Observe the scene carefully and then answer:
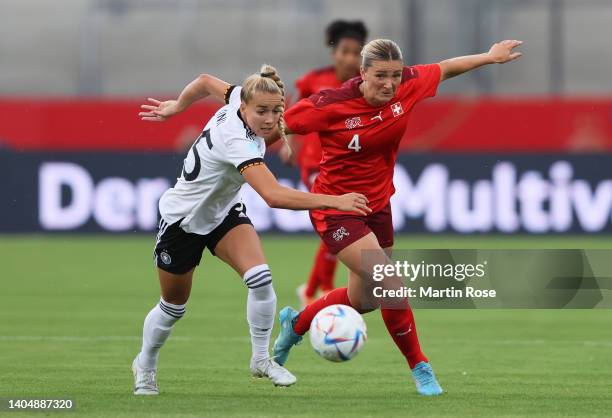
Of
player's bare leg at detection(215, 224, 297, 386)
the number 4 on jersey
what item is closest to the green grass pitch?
player's bare leg at detection(215, 224, 297, 386)

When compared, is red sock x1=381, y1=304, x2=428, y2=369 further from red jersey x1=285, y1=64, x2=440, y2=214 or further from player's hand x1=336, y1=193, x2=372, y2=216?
player's hand x1=336, y1=193, x2=372, y2=216

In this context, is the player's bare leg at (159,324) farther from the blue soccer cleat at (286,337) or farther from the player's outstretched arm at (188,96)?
the player's outstretched arm at (188,96)

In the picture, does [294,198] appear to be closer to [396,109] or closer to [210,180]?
[210,180]

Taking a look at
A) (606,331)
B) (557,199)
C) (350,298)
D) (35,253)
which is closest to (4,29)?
(35,253)

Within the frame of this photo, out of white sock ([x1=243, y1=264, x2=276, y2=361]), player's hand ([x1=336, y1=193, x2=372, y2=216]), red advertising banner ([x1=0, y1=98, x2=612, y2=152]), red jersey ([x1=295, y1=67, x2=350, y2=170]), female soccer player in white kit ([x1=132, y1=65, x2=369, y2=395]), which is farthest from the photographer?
red advertising banner ([x1=0, y1=98, x2=612, y2=152])

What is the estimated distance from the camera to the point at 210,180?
735 centimetres

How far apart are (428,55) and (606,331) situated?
1118cm

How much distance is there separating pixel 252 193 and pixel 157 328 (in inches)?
410

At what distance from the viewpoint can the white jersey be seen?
7.21 m

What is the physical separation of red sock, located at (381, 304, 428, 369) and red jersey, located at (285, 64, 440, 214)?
2.12 ft

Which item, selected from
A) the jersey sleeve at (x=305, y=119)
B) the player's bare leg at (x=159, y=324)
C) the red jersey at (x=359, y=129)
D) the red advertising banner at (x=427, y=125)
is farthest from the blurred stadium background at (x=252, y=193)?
the jersey sleeve at (x=305, y=119)

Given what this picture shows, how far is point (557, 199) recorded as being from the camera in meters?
18.5

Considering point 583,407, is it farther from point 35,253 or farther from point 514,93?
point 514,93

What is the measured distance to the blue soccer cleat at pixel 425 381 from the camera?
24.4 ft
